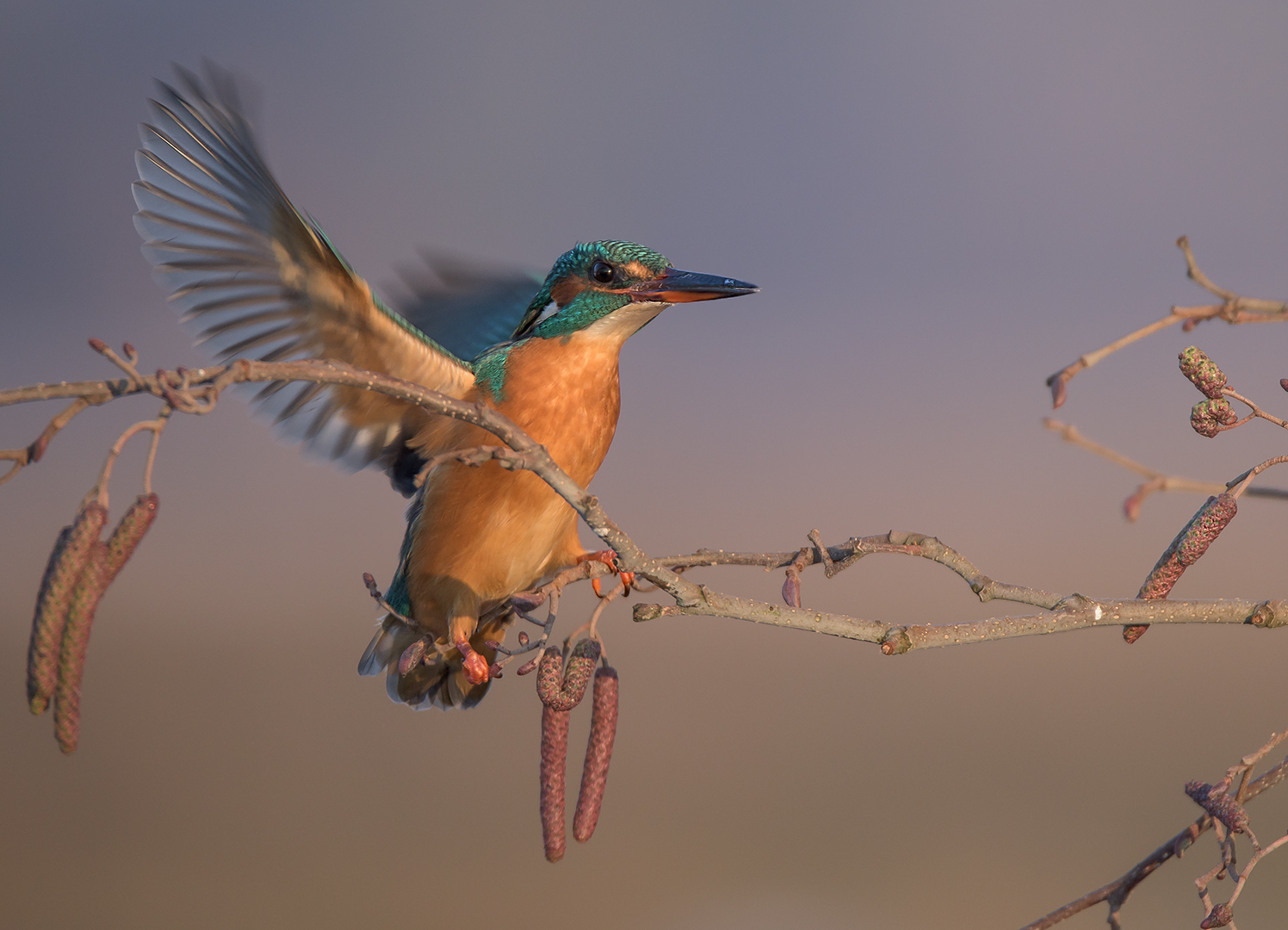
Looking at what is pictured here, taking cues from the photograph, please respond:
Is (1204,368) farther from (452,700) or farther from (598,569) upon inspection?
(452,700)

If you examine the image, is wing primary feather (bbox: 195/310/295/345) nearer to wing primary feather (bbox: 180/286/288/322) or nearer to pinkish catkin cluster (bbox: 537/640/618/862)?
wing primary feather (bbox: 180/286/288/322)

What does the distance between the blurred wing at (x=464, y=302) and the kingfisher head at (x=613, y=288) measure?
0.82 metres

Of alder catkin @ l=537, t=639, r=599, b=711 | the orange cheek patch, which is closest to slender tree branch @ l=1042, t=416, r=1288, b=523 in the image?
alder catkin @ l=537, t=639, r=599, b=711

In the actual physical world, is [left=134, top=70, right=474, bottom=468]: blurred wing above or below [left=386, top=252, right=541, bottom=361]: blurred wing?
below

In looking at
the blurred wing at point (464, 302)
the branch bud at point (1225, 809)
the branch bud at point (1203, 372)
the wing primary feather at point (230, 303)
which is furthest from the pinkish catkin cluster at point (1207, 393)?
the blurred wing at point (464, 302)

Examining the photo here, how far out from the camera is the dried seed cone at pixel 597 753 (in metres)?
1.08

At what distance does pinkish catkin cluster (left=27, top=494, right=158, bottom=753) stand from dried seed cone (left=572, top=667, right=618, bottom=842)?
20.9 inches

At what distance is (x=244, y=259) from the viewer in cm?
148

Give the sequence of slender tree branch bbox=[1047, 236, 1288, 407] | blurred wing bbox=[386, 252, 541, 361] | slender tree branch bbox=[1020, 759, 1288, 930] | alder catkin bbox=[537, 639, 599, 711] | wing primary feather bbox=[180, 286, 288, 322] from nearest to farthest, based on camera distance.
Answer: slender tree branch bbox=[1047, 236, 1288, 407], slender tree branch bbox=[1020, 759, 1288, 930], alder catkin bbox=[537, 639, 599, 711], wing primary feather bbox=[180, 286, 288, 322], blurred wing bbox=[386, 252, 541, 361]

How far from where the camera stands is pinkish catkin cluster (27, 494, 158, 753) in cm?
66

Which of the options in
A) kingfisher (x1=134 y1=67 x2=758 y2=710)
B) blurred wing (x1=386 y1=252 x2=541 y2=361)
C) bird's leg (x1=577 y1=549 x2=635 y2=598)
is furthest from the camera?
blurred wing (x1=386 y1=252 x2=541 y2=361)

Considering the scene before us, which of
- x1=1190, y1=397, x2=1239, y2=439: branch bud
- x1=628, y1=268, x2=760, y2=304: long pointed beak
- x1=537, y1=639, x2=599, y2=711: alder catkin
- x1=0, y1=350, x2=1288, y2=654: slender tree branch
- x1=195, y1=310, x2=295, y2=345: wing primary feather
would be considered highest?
x1=628, y1=268, x2=760, y2=304: long pointed beak

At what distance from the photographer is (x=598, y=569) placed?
123 cm

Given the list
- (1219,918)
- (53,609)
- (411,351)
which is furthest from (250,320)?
(1219,918)
